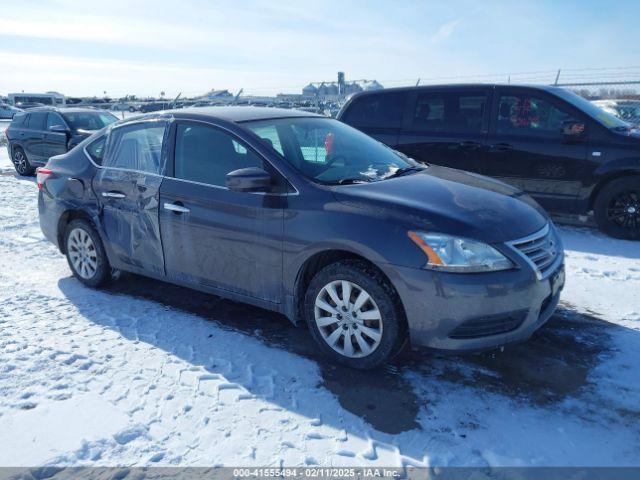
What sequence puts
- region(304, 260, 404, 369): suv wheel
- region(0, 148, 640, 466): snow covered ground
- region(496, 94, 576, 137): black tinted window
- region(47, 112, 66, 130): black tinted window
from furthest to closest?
region(47, 112, 66, 130): black tinted window → region(496, 94, 576, 137): black tinted window → region(304, 260, 404, 369): suv wheel → region(0, 148, 640, 466): snow covered ground

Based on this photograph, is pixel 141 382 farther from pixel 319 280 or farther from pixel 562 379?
pixel 562 379

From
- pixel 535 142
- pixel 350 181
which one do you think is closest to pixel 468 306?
pixel 350 181

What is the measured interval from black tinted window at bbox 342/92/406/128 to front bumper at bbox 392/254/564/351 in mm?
4892

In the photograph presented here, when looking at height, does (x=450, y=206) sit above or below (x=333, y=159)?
below

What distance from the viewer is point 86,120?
39.6ft

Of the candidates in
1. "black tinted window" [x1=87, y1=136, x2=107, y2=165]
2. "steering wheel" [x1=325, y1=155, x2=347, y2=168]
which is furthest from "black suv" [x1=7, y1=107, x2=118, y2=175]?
"steering wheel" [x1=325, y1=155, x2=347, y2=168]

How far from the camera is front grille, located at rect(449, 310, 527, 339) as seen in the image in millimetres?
3049

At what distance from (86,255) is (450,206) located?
3.49m

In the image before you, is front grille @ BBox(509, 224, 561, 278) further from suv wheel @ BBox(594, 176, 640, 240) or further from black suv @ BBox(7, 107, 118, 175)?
black suv @ BBox(7, 107, 118, 175)

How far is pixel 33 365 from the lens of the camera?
3.52 m

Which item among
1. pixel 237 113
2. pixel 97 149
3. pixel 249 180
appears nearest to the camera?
pixel 249 180

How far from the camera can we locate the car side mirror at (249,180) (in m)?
3.47

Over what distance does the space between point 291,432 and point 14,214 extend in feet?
23.6

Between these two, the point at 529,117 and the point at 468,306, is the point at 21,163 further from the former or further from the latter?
the point at 468,306
